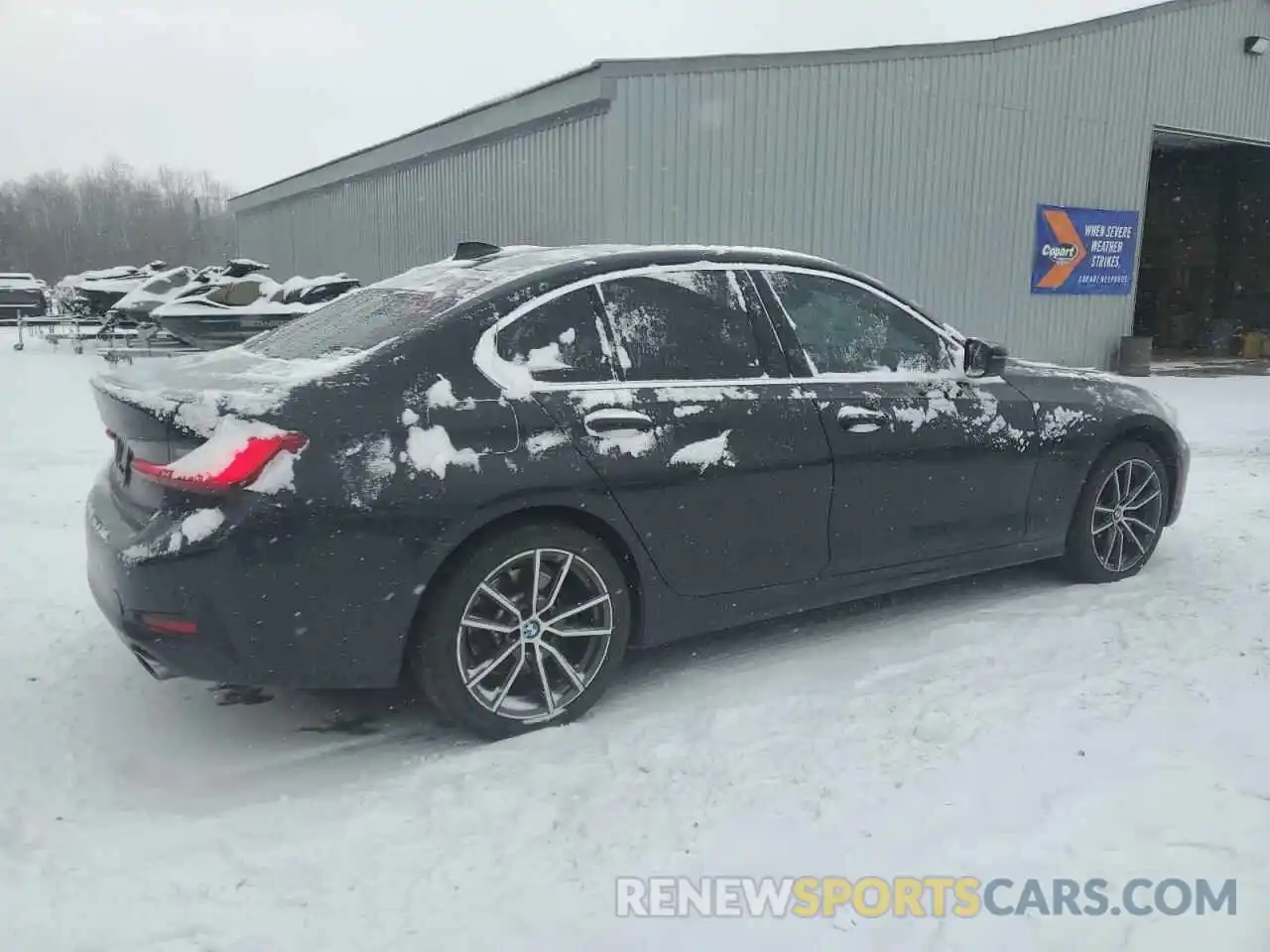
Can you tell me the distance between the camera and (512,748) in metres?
3.10

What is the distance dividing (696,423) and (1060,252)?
14056mm

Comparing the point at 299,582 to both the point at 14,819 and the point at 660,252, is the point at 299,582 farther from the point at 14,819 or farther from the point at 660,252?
the point at 660,252

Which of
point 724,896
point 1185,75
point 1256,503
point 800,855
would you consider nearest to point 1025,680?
point 800,855

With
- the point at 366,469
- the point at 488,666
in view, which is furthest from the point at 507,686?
the point at 366,469

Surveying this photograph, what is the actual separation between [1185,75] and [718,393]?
1633 cm

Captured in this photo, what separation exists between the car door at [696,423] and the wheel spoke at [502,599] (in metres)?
0.48

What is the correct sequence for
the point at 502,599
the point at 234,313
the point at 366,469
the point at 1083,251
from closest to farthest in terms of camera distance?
the point at 366,469, the point at 502,599, the point at 234,313, the point at 1083,251

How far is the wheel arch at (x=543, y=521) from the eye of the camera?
3.00 m

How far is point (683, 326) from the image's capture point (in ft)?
11.5

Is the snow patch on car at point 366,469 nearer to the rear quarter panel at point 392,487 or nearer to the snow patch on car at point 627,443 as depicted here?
the rear quarter panel at point 392,487

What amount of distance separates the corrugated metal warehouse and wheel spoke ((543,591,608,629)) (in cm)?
893

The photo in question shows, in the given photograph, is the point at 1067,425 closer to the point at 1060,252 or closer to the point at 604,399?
the point at 604,399

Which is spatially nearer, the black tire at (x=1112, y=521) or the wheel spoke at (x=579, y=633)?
the wheel spoke at (x=579, y=633)

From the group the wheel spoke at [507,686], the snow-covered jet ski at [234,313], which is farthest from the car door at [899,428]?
the snow-covered jet ski at [234,313]
